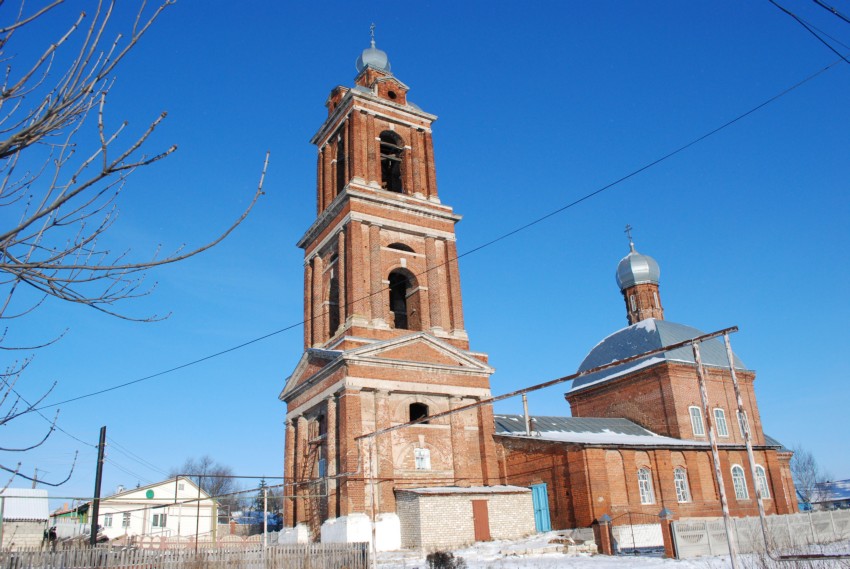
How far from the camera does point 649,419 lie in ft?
118

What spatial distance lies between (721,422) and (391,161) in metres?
22.3

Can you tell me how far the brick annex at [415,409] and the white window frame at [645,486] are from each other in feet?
0.20

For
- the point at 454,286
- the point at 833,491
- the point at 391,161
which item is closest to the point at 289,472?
the point at 454,286

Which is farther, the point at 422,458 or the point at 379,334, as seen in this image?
the point at 379,334

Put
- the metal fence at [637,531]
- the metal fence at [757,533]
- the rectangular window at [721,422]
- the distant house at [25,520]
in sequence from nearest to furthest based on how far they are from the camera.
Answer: the metal fence at [757,533] < the metal fence at [637,531] < the distant house at [25,520] < the rectangular window at [721,422]

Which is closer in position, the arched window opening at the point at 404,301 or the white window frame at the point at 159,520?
the arched window opening at the point at 404,301

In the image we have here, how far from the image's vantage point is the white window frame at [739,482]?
32375mm

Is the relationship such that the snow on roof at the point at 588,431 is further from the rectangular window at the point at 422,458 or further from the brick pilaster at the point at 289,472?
the brick pilaster at the point at 289,472

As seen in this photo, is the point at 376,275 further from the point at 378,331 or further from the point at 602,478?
the point at 602,478

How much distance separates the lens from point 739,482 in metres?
32.8

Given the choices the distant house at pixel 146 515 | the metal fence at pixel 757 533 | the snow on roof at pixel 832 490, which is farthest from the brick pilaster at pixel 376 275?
the snow on roof at pixel 832 490

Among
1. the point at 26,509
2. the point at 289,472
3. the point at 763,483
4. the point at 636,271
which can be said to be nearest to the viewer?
the point at 289,472

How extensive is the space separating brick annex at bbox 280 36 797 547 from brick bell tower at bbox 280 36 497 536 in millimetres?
63

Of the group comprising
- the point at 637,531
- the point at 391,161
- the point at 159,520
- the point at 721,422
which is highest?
the point at 391,161
